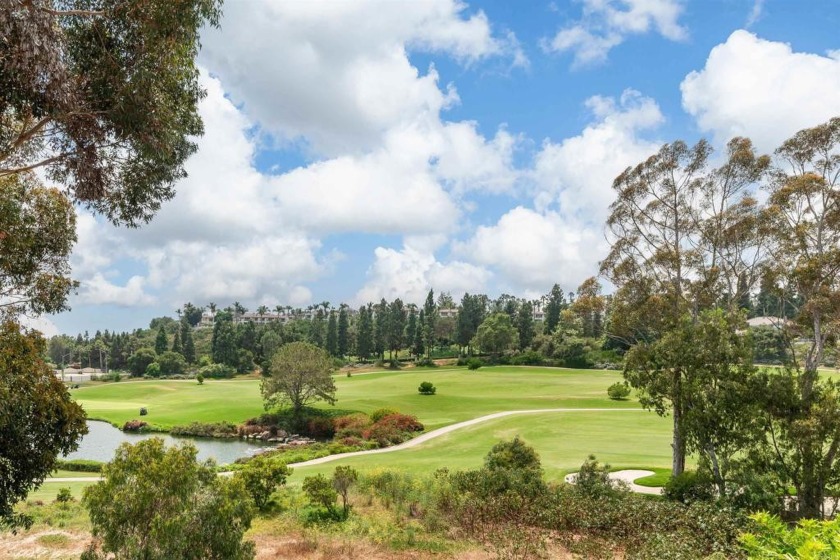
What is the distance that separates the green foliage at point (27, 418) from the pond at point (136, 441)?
23.9m

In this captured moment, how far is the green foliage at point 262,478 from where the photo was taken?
16.8 m

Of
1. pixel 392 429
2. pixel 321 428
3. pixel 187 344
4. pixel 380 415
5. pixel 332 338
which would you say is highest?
pixel 332 338

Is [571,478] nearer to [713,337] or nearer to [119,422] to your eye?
[713,337]

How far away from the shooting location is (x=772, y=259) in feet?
65.0

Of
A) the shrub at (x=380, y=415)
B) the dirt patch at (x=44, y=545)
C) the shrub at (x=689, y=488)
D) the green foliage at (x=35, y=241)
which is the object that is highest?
the green foliage at (x=35, y=241)

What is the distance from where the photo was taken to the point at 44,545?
1358 centimetres

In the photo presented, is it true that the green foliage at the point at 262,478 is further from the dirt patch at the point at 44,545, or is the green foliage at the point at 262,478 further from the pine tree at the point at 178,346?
the pine tree at the point at 178,346

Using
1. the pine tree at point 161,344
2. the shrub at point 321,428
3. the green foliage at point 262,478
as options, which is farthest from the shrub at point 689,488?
the pine tree at point 161,344

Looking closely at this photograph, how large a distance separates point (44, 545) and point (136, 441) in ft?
81.1

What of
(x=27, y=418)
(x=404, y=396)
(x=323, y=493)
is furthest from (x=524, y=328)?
(x=27, y=418)

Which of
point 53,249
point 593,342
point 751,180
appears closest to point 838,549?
point 53,249

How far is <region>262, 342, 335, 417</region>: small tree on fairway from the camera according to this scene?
47.7 m

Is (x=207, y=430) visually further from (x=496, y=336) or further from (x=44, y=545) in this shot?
(x=496, y=336)

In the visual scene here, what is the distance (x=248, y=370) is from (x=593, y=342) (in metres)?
66.0
